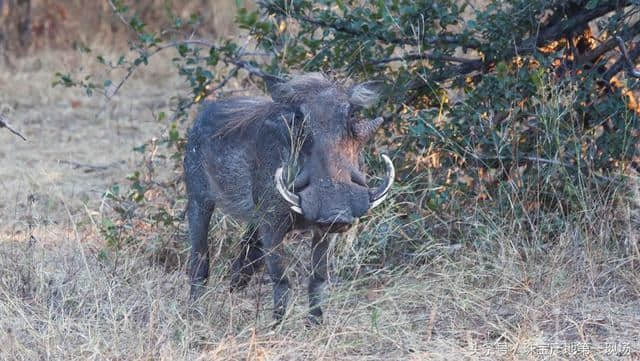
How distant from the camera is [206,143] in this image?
184 inches

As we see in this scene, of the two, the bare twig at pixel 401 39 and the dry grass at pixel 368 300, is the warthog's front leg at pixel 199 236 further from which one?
the bare twig at pixel 401 39

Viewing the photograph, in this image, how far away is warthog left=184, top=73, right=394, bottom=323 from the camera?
3.72 m

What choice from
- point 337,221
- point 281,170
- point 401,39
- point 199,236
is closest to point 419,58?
point 401,39

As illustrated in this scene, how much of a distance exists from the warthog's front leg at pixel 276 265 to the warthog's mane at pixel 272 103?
478 millimetres

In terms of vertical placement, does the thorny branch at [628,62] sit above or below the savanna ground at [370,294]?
above

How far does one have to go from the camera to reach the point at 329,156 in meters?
3.78

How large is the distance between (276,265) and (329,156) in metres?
0.64

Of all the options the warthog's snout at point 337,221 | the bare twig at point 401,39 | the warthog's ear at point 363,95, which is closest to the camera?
the warthog's snout at point 337,221

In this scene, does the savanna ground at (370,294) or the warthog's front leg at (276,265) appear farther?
the warthog's front leg at (276,265)

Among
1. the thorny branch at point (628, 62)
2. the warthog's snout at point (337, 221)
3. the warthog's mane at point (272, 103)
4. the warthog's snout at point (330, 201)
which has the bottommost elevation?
the warthog's snout at point (337, 221)

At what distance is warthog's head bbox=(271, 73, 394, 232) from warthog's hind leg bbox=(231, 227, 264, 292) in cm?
83

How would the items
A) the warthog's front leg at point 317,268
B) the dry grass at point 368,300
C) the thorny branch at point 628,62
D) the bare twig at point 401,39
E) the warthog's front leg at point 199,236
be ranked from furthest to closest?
the bare twig at point 401,39 → the warthog's front leg at point 199,236 → the thorny branch at point 628,62 → the warthog's front leg at point 317,268 → the dry grass at point 368,300

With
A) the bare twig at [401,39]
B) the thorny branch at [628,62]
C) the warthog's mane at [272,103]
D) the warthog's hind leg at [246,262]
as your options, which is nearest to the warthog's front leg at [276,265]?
the warthog's hind leg at [246,262]

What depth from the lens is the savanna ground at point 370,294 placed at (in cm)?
375
